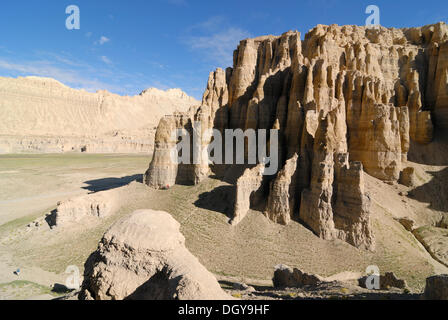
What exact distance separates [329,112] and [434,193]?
1792cm

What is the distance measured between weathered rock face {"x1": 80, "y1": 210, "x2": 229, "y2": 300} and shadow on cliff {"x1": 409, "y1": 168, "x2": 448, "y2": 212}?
97.2 ft

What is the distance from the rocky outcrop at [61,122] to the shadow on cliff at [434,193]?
4811 inches

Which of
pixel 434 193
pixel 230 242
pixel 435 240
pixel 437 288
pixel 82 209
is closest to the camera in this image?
pixel 437 288

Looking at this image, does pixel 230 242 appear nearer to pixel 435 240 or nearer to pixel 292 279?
pixel 292 279

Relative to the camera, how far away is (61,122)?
14250cm

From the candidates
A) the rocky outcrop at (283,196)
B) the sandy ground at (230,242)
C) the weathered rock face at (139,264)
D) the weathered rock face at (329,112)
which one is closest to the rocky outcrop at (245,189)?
the weathered rock face at (329,112)

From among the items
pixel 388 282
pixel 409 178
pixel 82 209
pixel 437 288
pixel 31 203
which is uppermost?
pixel 409 178

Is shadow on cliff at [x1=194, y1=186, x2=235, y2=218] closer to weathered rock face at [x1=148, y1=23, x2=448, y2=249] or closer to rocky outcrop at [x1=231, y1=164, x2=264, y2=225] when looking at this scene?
rocky outcrop at [x1=231, y1=164, x2=264, y2=225]

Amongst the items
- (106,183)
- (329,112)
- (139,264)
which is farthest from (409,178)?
(106,183)

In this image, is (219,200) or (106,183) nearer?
(219,200)

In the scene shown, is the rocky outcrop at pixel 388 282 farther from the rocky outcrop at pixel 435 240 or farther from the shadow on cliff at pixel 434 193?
the shadow on cliff at pixel 434 193

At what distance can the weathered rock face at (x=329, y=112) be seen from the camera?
19.3m
